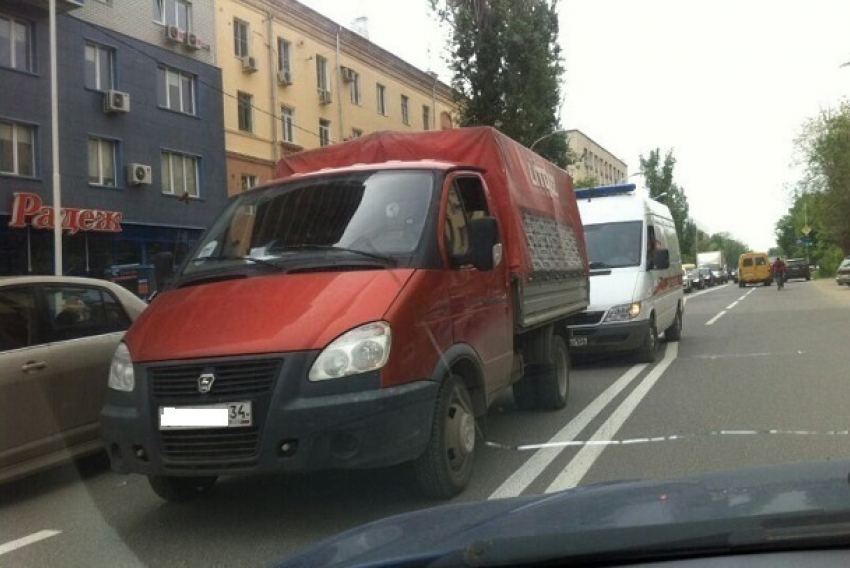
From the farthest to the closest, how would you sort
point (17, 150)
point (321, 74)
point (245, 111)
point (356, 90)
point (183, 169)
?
point (356, 90), point (321, 74), point (245, 111), point (183, 169), point (17, 150)

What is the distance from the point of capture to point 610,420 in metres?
7.47

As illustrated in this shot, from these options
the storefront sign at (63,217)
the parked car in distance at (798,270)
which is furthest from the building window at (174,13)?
the parked car in distance at (798,270)

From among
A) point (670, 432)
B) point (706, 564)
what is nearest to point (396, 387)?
point (706, 564)

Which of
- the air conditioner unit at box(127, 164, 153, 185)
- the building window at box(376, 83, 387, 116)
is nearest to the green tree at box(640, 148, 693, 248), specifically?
the building window at box(376, 83, 387, 116)

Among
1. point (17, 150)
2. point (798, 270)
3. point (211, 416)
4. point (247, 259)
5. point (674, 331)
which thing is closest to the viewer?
point (211, 416)

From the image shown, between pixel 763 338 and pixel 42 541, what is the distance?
521 inches

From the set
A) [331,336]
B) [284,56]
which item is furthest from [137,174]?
[331,336]

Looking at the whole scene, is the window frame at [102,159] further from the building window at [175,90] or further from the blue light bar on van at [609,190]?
the blue light bar on van at [609,190]

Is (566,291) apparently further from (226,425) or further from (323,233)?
(226,425)

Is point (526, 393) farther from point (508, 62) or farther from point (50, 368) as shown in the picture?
point (508, 62)

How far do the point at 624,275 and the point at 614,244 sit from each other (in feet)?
2.71

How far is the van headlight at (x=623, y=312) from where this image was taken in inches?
436

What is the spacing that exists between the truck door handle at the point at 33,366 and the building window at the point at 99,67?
1934 centimetres

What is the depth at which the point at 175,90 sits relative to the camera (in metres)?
26.2
